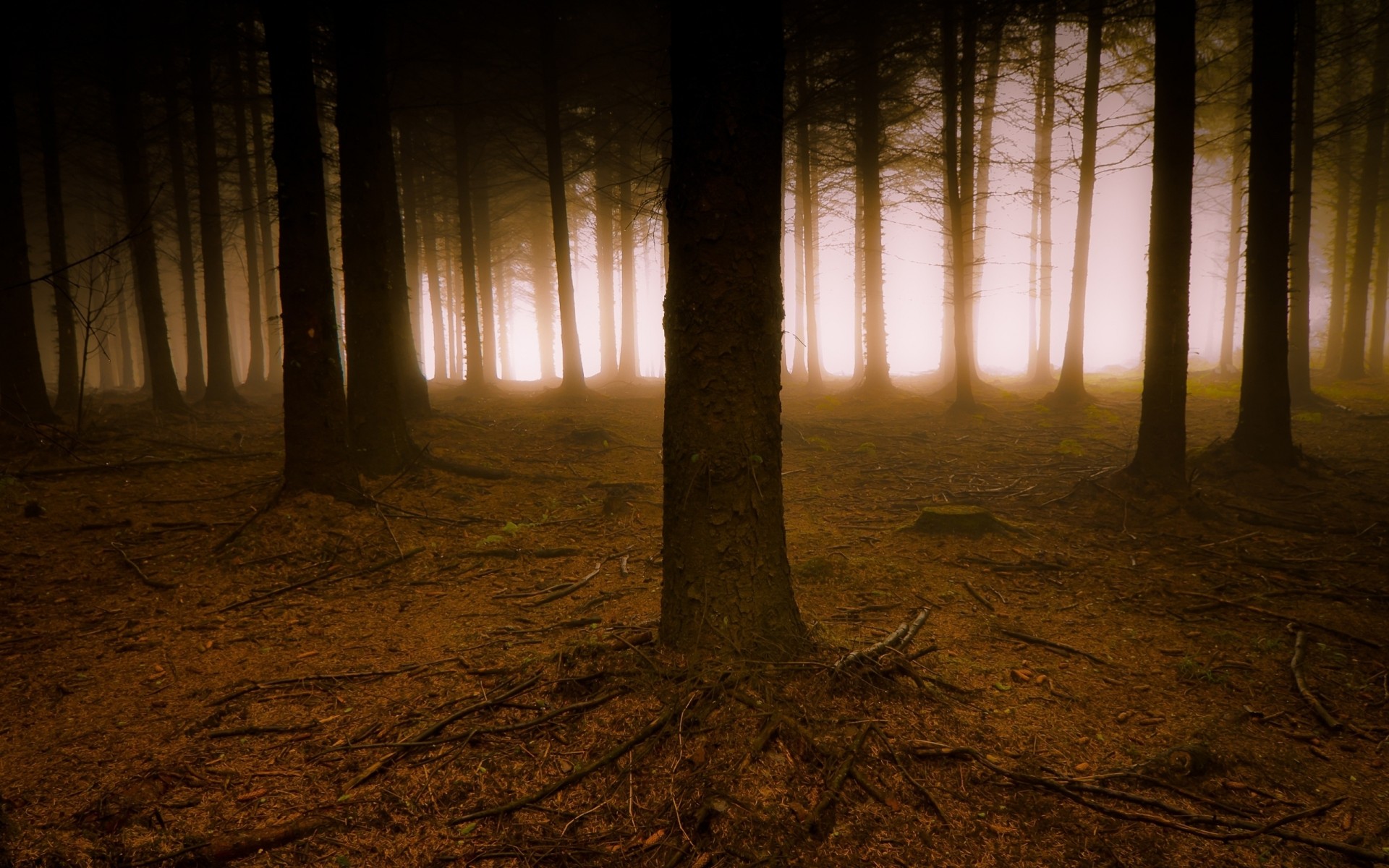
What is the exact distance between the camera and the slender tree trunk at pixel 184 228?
1455 cm

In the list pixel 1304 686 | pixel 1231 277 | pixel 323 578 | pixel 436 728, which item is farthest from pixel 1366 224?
pixel 323 578

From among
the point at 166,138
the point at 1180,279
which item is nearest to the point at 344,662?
the point at 1180,279

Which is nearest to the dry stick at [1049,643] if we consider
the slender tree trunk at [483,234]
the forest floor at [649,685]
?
the forest floor at [649,685]

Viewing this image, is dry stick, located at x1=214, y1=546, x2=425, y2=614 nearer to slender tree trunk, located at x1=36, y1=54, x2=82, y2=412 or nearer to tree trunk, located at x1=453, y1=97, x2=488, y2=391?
slender tree trunk, located at x1=36, y1=54, x2=82, y2=412

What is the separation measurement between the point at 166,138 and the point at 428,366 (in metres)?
39.0

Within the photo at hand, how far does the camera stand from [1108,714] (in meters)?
3.44

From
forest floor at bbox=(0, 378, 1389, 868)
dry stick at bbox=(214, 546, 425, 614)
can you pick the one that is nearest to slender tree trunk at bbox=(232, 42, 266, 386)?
forest floor at bbox=(0, 378, 1389, 868)

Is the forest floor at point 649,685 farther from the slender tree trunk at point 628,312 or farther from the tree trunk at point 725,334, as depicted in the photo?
the slender tree trunk at point 628,312

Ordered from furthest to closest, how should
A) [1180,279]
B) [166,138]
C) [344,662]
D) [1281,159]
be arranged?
[166,138]
[1281,159]
[1180,279]
[344,662]

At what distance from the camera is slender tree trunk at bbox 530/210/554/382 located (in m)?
29.4

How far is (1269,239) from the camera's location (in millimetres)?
7785

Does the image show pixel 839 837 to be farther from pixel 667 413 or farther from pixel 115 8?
pixel 115 8

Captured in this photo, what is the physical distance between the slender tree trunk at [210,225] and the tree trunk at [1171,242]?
670 inches

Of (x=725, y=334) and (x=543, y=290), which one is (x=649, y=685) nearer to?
(x=725, y=334)
